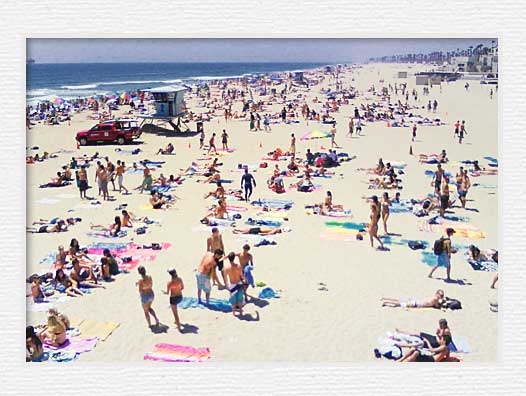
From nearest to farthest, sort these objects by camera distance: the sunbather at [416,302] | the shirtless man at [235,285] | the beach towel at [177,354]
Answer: the beach towel at [177,354] < the shirtless man at [235,285] < the sunbather at [416,302]

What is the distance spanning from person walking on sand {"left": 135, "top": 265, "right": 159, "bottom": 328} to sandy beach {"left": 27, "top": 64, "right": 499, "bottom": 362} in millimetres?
209

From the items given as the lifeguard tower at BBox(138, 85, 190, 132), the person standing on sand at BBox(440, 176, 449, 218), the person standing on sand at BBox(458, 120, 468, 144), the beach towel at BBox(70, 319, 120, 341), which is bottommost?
the beach towel at BBox(70, 319, 120, 341)

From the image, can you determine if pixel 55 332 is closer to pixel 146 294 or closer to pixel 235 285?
pixel 146 294

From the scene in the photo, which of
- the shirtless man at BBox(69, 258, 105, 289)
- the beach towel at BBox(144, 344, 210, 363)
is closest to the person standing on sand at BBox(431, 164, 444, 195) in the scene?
the beach towel at BBox(144, 344, 210, 363)

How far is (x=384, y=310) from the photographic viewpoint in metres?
10.3

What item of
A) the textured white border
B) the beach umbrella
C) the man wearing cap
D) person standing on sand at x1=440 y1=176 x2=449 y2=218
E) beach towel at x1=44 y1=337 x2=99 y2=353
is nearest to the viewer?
the textured white border

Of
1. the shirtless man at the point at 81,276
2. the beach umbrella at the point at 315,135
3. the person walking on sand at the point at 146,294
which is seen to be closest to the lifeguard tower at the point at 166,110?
the beach umbrella at the point at 315,135

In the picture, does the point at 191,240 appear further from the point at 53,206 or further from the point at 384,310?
the point at 384,310

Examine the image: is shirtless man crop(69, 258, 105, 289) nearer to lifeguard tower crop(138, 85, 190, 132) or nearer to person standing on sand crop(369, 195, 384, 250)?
person standing on sand crop(369, 195, 384, 250)

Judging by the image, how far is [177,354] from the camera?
923 cm

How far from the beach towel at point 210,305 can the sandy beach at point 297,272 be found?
15 cm

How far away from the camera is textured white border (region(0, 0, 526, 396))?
8.98m
